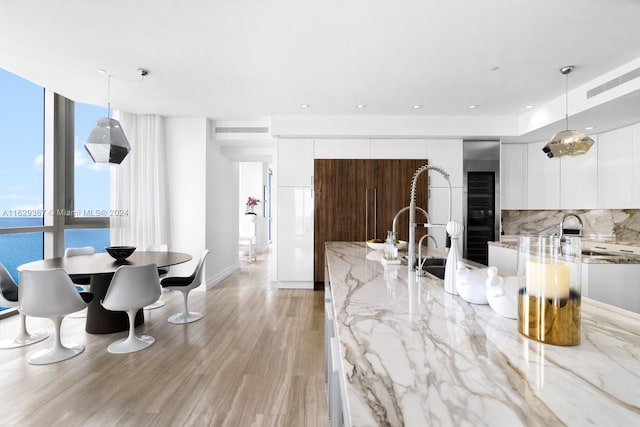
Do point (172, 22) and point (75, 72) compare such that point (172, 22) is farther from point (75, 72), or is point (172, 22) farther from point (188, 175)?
point (188, 175)

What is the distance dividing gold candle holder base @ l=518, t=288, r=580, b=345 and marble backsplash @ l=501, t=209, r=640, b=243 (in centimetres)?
450

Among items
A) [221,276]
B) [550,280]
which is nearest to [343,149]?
[221,276]

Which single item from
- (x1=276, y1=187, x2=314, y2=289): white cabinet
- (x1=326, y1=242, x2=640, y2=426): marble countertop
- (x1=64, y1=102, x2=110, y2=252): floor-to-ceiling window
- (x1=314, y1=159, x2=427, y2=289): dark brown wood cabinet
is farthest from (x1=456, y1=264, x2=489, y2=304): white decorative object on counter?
(x1=64, y1=102, x2=110, y2=252): floor-to-ceiling window

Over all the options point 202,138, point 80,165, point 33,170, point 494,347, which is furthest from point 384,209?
point 33,170

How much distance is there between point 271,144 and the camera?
5211 mm

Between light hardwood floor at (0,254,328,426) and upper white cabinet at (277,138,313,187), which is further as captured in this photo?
upper white cabinet at (277,138,313,187)

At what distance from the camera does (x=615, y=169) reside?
4.22 meters

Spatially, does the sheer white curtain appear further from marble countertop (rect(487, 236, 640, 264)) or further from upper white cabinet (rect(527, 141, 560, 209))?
upper white cabinet (rect(527, 141, 560, 209))

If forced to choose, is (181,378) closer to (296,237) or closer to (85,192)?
(296,237)

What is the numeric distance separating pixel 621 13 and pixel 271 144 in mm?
4245

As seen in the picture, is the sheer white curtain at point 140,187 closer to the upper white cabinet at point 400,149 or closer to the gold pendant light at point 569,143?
the upper white cabinet at point 400,149

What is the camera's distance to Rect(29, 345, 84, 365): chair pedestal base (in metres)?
2.39

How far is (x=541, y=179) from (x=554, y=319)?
17.0 feet

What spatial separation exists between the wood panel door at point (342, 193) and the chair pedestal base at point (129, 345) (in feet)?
8.59
